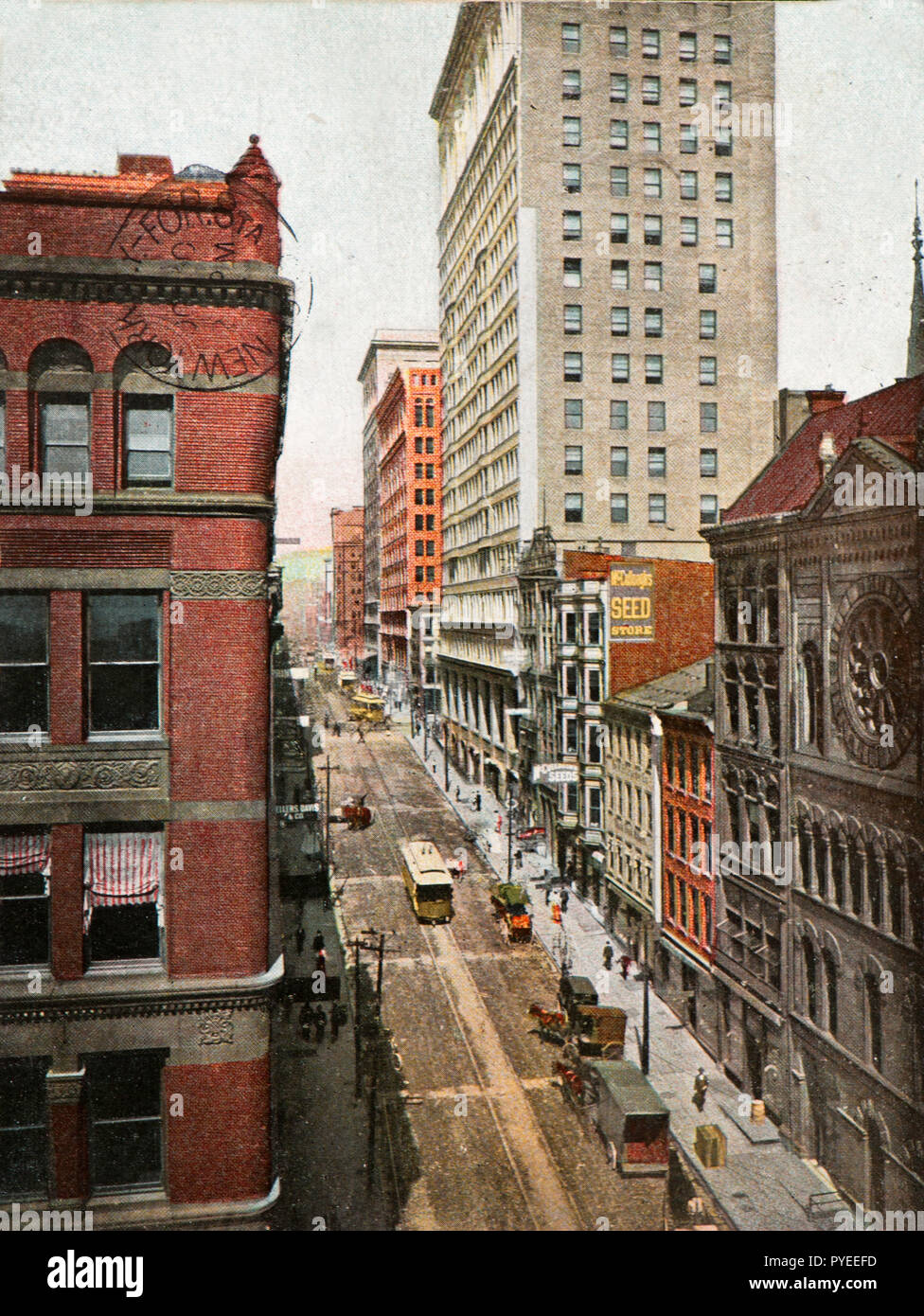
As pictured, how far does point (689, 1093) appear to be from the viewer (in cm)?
2122

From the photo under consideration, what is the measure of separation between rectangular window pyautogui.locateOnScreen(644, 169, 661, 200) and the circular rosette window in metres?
23.3

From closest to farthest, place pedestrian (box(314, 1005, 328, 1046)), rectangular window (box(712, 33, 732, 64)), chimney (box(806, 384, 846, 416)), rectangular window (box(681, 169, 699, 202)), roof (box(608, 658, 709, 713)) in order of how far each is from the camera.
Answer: rectangular window (box(712, 33, 732, 64)), pedestrian (box(314, 1005, 328, 1046)), chimney (box(806, 384, 846, 416)), roof (box(608, 658, 709, 713)), rectangular window (box(681, 169, 699, 202))

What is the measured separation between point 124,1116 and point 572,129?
3745 cm

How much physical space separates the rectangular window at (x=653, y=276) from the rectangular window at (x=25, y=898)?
31.6 m

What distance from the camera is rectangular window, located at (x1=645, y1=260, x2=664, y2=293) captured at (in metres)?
35.0

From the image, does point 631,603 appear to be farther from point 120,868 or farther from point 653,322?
point 120,868

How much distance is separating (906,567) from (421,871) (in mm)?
18684

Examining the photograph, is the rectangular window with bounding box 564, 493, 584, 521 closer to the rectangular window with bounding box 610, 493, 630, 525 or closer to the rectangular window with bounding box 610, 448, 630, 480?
the rectangular window with bounding box 610, 493, 630, 525

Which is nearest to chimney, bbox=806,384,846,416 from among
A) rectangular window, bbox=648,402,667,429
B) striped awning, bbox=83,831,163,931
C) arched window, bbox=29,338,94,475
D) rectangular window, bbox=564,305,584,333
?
rectangular window, bbox=648,402,667,429

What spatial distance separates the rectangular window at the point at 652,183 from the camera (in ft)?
111

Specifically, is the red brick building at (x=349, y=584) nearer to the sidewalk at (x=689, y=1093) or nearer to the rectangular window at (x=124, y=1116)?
the sidewalk at (x=689, y=1093)

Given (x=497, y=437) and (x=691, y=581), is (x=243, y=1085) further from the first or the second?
(x=497, y=437)

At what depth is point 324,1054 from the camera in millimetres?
20641

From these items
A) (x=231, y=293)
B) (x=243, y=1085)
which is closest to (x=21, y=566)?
(x=231, y=293)
